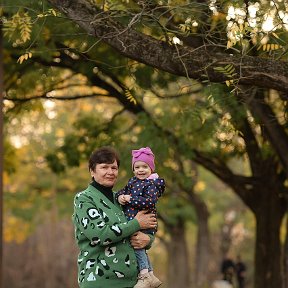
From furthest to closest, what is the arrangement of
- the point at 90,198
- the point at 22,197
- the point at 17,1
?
1. the point at 22,197
2. the point at 17,1
3. the point at 90,198

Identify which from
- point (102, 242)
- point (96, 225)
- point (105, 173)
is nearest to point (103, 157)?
point (105, 173)

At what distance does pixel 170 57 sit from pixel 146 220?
2.62 meters

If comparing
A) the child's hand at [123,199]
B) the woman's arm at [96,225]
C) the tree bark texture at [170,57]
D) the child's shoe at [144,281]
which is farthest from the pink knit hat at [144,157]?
the tree bark texture at [170,57]

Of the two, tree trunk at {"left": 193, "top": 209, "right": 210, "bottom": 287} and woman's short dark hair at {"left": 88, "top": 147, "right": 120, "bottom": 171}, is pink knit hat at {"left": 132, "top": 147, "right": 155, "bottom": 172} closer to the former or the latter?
woman's short dark hair at {"left": 88, "top": 147, "right": 120, "bottom": 171}

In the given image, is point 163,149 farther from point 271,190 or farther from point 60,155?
point 60,155

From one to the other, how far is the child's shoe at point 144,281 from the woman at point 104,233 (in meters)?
0.04

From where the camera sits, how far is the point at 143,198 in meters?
7.03

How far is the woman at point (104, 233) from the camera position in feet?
21.9

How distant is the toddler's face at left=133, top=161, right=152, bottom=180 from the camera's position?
7.25 meters

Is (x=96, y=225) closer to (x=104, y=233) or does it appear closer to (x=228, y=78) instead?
(x=104, y=233)

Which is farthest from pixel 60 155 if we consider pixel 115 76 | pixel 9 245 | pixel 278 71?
pixel 9 245

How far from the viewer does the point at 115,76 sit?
16.2m

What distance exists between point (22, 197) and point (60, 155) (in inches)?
476

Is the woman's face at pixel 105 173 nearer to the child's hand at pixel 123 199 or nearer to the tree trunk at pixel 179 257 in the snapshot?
the child's hand at pixel 123 199
